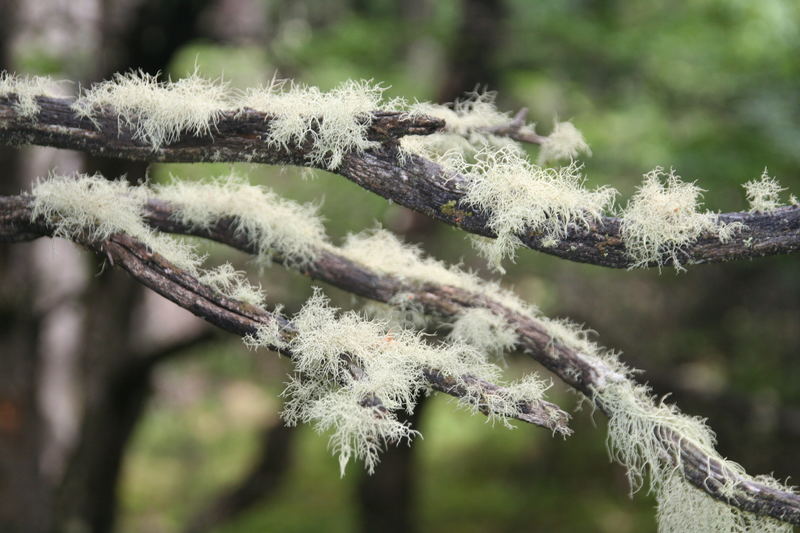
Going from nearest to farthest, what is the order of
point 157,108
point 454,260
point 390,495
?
point 157,108, point 454,260, point 390,495

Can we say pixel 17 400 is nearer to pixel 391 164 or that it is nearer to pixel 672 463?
pixel 391 164

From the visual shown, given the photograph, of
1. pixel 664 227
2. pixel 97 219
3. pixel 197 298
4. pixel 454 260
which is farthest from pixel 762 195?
pixel 454 260

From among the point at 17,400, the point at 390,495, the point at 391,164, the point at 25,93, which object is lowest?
the point at 390,495

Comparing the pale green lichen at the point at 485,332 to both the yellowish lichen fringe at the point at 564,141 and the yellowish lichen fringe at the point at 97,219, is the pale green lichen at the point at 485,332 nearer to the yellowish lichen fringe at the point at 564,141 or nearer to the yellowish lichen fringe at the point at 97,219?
the yellowish lichen fringe at the point at 564,141

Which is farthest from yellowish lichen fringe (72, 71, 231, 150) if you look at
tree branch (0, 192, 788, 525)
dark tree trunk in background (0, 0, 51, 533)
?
dark tree trunk in background (0, 0, 51, 533)

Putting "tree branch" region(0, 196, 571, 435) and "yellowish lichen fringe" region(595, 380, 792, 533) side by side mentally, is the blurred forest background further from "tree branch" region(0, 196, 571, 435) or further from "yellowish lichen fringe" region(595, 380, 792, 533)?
"yellowish lichen fringe" region(595, 380, 792, 533)

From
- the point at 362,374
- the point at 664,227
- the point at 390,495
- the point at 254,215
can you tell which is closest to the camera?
the point at 362,374

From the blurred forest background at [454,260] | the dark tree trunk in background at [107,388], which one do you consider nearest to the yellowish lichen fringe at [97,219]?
the blurred forest background at [454,260]

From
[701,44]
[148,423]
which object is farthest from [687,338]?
[148,423]
